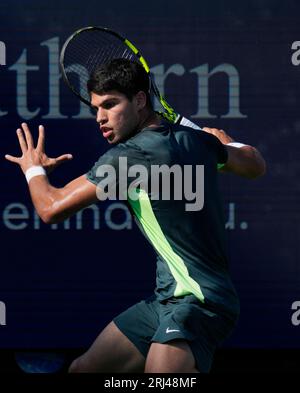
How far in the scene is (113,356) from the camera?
481 cm

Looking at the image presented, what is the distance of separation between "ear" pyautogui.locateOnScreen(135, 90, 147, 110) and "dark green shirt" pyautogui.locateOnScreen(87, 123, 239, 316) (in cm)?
14

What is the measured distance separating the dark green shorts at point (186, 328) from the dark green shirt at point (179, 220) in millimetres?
40

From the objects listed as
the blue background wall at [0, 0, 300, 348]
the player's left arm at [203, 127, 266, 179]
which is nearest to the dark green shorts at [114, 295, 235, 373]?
the player's left arm at [203, 127, 266, 179]

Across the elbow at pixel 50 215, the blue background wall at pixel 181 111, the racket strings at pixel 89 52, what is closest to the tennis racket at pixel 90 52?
the racket strings at pixel 89 52

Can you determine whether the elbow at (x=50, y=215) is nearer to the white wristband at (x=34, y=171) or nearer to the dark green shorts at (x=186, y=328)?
the white wristband at (x=34, y=171)

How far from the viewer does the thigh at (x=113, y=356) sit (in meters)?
4.80

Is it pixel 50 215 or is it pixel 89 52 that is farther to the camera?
pixel 89 52

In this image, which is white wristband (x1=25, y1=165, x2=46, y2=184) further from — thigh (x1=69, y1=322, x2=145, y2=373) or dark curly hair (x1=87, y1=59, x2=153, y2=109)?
thigh (x1=69, y1=322, x2=145, y2=373)

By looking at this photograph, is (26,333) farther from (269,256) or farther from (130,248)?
(269,256)

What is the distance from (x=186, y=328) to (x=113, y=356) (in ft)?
1.55

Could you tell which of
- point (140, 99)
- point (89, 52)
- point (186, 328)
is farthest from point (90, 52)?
point (186, 328)

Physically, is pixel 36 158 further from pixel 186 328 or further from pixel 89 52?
pixel 89 52
